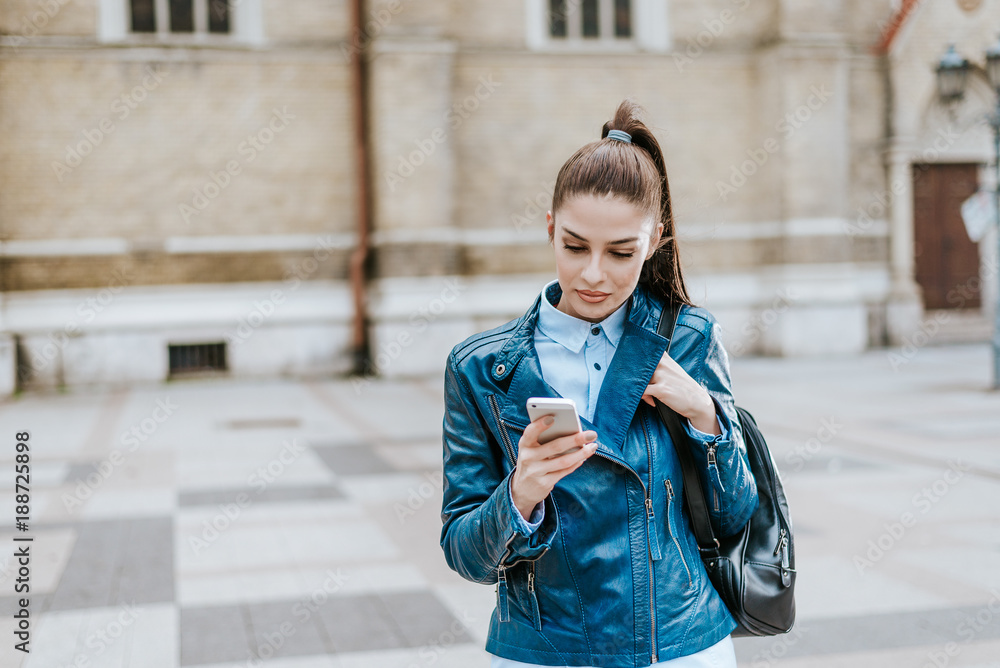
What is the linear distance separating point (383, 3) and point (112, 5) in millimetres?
3925

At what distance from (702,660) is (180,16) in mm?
15691

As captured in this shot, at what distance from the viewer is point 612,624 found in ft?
6.19

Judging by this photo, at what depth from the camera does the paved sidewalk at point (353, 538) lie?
15.7 feet

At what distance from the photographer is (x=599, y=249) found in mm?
1863

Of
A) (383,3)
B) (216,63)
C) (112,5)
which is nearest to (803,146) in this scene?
(383,3)

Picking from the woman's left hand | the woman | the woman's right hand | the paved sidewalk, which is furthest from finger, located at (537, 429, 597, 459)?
the paved sidewalk

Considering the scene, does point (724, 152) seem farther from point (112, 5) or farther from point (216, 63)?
point (112, 5)

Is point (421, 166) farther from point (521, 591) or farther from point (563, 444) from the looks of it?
point (563, 444)

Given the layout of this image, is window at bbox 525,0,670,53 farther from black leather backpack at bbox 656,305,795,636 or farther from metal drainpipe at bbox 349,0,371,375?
black leather backpack at bbox 656,305,795,636

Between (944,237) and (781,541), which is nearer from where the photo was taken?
(781,541)

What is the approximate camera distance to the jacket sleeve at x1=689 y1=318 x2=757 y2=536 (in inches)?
75.7

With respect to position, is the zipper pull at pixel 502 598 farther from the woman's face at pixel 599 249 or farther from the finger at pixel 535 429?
the woman's face at pixel 599 249

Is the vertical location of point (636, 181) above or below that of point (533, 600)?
above

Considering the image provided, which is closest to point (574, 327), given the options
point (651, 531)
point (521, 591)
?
point (651, 531)
